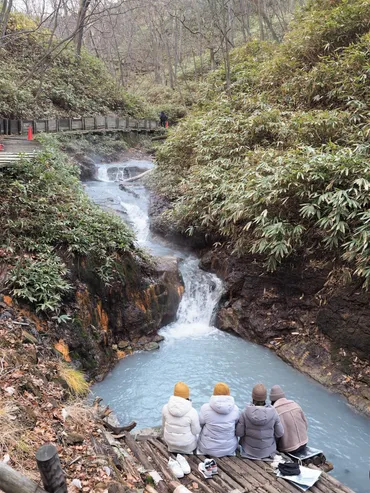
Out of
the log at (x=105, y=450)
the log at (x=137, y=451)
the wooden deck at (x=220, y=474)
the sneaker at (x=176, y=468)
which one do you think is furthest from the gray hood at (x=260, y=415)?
the log at (x=105, y=450)

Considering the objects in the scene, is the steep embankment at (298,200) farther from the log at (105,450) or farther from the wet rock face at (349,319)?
the log at (105,450)

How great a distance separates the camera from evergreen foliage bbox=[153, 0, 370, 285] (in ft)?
29.2

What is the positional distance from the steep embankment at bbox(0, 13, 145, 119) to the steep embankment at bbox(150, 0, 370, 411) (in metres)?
10.4

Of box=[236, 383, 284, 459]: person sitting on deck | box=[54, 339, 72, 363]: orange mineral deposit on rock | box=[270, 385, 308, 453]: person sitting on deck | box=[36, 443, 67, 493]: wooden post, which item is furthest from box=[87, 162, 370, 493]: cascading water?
box=[36, 443, 67, 493]: wooden post

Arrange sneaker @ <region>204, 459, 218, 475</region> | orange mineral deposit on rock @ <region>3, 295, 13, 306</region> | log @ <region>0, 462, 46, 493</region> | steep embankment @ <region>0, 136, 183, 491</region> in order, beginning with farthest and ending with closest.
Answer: orange mineral deposit on rock @ <region>3, 295, 13, 306</region>
sneaker @ <region>204, 459, 218, 475</region>
steep embankment @ <region>0, 136, 183, 491</region>
log @ <region>0, 462, 46, 493</region>

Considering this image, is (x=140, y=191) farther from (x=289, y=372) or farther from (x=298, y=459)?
(x=298, y=459)

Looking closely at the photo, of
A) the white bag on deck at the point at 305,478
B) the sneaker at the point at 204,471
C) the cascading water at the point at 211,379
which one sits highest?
the sneaker at the point at 204,471

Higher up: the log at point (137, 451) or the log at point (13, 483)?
the log at point (13, 483)

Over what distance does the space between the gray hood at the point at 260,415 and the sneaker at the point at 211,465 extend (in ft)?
2.54

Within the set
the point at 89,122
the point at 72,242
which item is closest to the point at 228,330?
the point at 72,242

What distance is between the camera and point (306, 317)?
9.61 m

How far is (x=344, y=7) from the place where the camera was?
15.1 meters

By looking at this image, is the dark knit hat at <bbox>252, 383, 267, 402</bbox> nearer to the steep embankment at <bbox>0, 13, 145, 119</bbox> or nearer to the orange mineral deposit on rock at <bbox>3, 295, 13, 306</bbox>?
the orange mineral deposit on rock at <bbox>3, 295, 13, 306</bbox>

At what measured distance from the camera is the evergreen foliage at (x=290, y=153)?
29.2 feet
